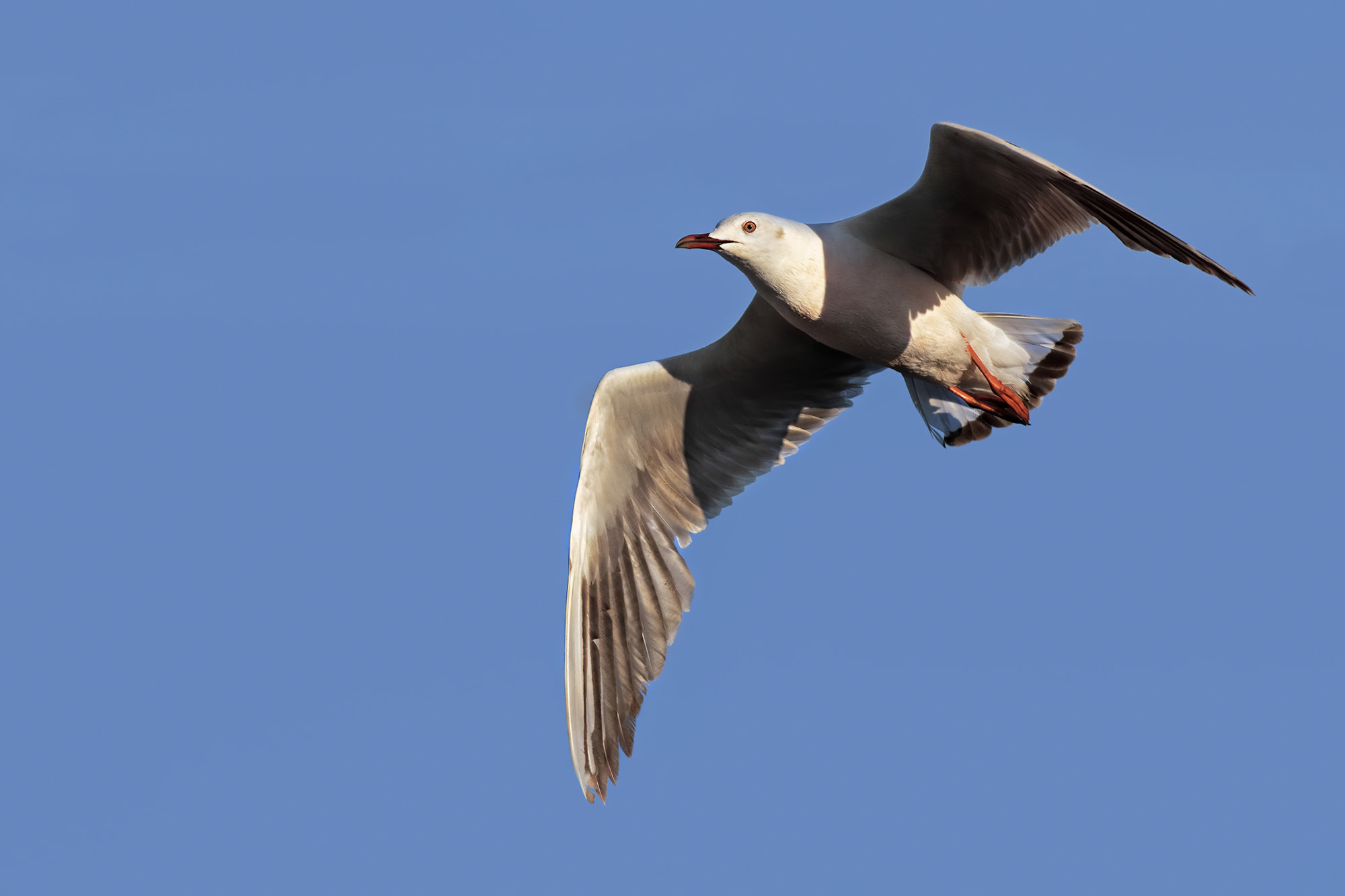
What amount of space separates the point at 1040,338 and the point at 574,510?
11.8 feet

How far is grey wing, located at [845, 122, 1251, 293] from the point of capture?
9.49 metres

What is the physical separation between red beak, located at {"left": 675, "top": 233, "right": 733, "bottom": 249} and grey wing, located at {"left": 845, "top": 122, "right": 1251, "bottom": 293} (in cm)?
113

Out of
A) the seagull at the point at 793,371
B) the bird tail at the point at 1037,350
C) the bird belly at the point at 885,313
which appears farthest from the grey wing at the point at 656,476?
the bird tail at the point at 1037,350

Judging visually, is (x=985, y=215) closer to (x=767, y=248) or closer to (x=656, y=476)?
(x=767, y=248)

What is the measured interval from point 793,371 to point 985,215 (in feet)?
6.58

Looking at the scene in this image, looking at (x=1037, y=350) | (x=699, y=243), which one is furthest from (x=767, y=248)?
(x=1037, y=350)

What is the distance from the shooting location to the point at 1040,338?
11188 mm

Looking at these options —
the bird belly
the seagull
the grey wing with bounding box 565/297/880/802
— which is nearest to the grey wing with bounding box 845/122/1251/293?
the seagull

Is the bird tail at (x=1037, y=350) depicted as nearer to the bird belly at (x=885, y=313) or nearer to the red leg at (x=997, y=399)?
the red leg at (x=997, y=399)

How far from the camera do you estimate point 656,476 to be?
12.0m

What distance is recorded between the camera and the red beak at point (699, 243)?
10.0 metres

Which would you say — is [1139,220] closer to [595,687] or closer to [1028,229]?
[1028,229]

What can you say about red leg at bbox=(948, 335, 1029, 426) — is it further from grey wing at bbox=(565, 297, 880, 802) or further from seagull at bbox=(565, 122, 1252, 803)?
grey wing at bbox=(565, 297, 880, 802)

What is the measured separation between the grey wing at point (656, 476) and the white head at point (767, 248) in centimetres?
88
